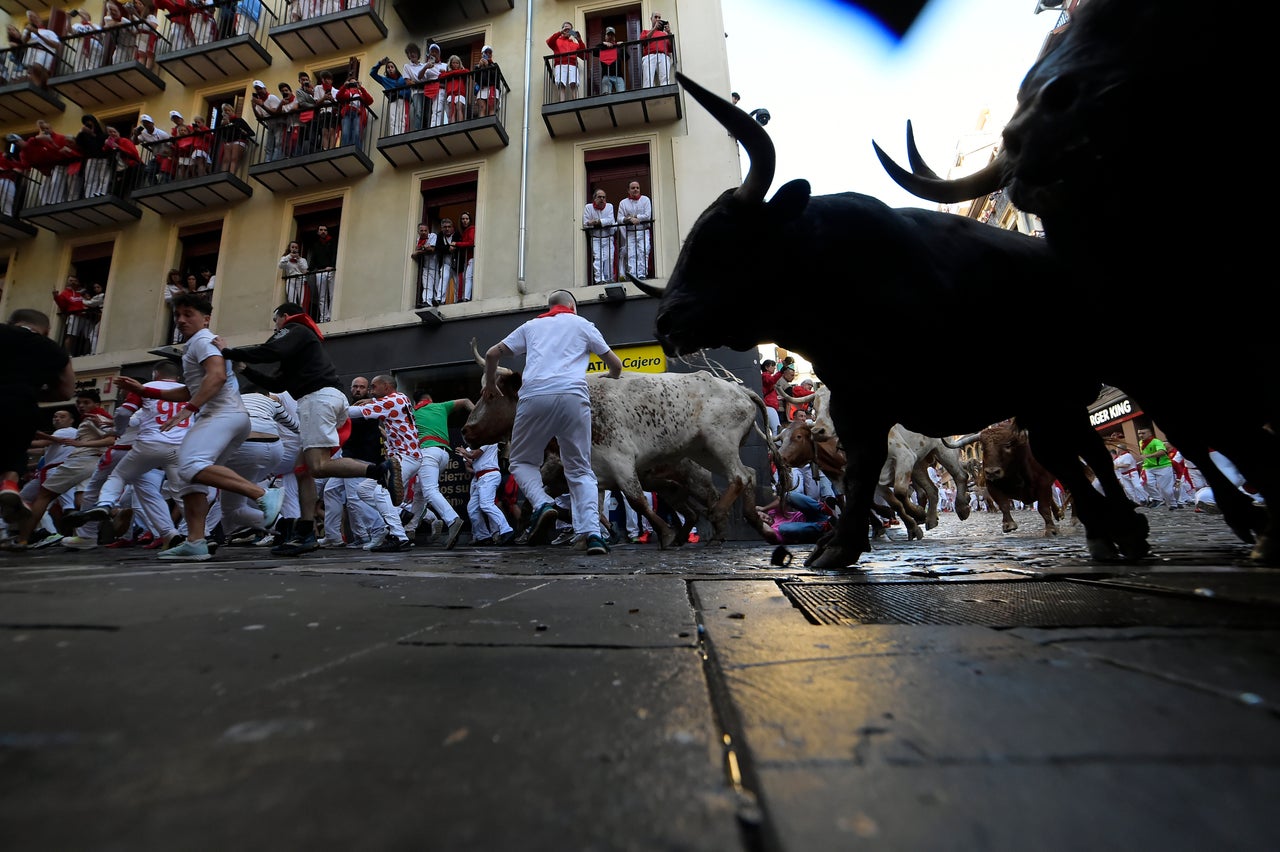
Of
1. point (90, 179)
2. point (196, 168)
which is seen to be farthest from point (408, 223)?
A: point (90, 179)

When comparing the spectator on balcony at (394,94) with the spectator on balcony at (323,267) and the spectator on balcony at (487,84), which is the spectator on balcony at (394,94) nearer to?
the spectator on balcony at (487,84)

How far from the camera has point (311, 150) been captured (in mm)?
13859

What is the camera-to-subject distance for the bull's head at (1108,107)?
1678mm

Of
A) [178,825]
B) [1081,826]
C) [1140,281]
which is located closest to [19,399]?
[178,825]

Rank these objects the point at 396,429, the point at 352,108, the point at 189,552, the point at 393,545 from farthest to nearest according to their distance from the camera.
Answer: the point at 352,108, the point at 396,429, the point at 393,545, the point at 189,552

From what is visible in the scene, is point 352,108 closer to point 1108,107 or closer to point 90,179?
point 90,179

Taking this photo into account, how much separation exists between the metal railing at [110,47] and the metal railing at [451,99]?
7930 millimetres

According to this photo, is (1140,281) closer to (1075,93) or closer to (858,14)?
(1075,93)

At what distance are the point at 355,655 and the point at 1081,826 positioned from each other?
1037mm

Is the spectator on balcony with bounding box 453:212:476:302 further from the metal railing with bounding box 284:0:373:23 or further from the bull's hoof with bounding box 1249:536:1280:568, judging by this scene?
the bull's hoof with bounding box 1249:536:1280:568

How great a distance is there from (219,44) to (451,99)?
6735 mm

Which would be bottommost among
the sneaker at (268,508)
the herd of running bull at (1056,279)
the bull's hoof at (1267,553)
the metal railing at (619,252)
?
the bull's hoof at (1267,553)

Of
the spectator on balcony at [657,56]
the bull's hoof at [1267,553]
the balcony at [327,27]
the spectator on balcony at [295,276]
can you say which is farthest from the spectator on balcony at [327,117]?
the bull's hoof at [1267,553]

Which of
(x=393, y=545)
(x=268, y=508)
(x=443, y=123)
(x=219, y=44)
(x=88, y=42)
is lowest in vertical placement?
(x=393, y=545)
